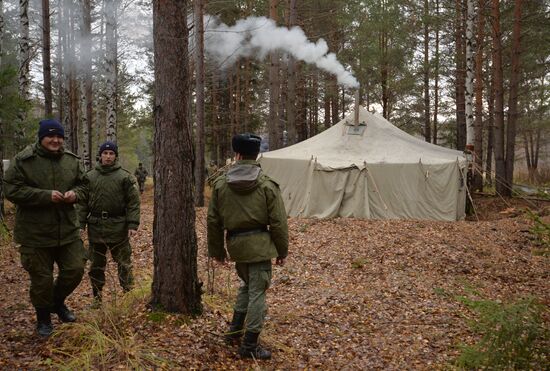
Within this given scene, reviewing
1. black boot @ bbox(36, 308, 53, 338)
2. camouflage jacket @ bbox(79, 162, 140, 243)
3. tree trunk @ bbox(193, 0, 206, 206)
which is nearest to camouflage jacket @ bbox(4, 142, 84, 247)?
black boot @ bbox(36, 308, 53, 338)

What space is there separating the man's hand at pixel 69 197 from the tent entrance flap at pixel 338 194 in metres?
8.63

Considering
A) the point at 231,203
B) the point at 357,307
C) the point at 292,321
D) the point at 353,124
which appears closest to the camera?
the point at 231,203

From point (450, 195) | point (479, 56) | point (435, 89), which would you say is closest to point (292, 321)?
point (450, 195)

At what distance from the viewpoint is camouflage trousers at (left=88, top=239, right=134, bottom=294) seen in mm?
4605

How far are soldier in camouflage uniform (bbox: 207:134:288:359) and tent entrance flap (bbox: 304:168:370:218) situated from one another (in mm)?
8328

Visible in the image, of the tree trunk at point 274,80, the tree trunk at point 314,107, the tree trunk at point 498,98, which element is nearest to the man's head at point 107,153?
the tree trunk at point 274,80

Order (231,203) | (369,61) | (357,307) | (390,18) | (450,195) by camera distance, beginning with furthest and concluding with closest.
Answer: (369,61) < (390,18) < (450,195) < (357,307) < (231,203)

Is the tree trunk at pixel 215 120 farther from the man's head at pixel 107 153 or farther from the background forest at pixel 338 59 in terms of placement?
the man's head at pixel 107 153

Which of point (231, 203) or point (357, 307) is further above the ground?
point (231, 203)

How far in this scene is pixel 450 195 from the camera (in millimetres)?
11828

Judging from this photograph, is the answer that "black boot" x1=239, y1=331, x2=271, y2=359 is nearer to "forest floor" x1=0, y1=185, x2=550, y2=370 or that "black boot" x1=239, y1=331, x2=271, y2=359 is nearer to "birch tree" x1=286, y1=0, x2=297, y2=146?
"forest floor" x1=0, y1=185, x2=550, y2=370

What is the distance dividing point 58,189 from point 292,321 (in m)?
2.63

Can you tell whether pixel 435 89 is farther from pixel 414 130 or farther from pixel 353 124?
pixel 353 124

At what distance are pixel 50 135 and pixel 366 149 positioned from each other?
404 inches
